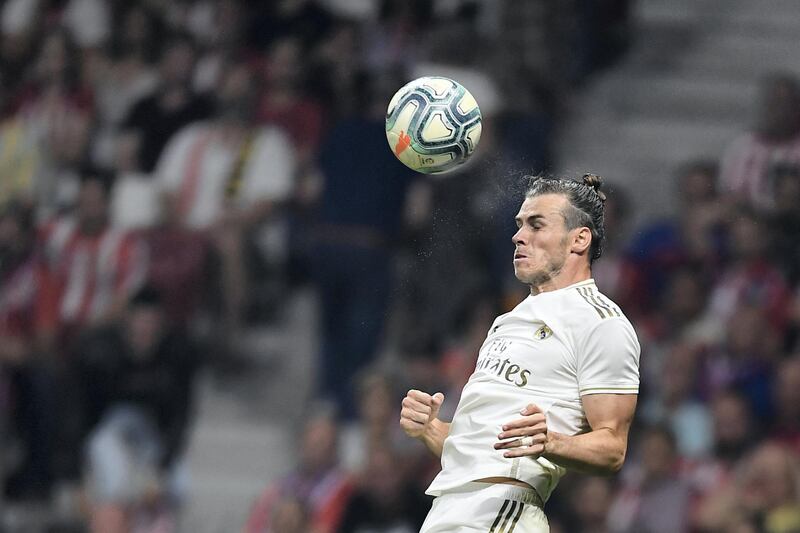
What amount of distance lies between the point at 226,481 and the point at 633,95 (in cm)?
403

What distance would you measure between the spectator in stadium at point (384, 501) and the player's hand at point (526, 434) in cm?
435

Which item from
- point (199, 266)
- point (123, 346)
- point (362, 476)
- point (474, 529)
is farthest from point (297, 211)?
point (474, 529)

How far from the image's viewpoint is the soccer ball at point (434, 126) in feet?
17.9

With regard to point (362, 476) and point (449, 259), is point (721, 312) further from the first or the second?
point (362, 476)

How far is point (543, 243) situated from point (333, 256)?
513 centimetres

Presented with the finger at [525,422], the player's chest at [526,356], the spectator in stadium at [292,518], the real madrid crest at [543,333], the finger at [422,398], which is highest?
the real madrid crest at [543,333]

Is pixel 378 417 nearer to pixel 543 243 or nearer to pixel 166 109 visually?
pixel 166 109

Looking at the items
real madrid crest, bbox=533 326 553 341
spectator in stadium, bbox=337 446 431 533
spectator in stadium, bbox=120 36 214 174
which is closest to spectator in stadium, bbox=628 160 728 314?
spectator in stadium, bbox=337 446 431 533

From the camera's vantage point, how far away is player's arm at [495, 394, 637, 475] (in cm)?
428

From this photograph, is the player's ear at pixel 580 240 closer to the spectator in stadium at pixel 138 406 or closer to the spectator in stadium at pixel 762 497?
the spectator in stadium at pixel 762 497

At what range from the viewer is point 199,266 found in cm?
1069

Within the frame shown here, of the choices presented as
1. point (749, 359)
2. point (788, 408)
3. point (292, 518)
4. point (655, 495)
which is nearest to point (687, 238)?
point (749, 359)

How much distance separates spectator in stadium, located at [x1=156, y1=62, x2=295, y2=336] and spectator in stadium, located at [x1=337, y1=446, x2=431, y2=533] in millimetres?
2025

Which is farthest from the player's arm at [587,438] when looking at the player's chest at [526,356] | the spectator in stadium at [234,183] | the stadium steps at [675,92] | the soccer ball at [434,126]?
the spectator in stadium at [234,183]
